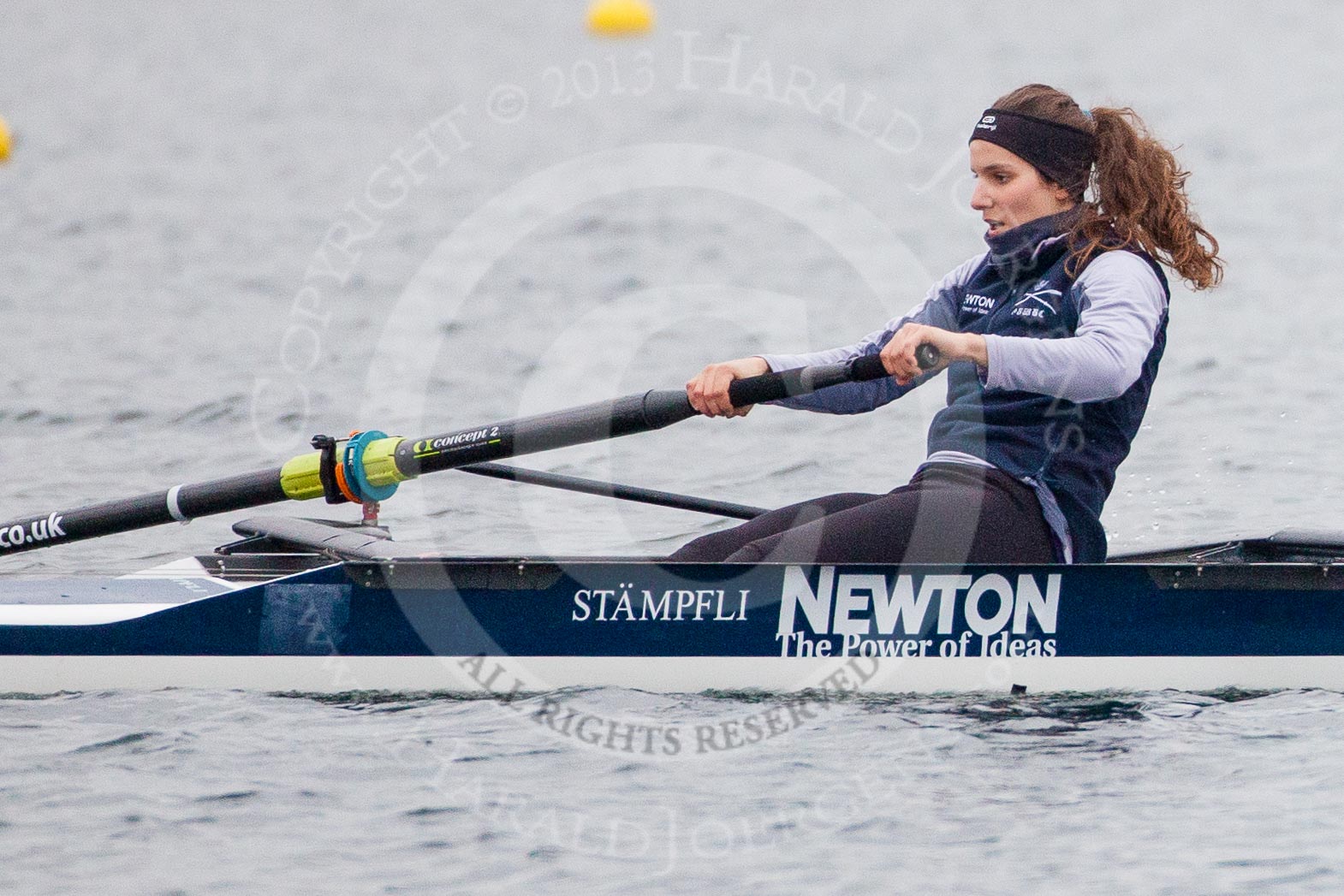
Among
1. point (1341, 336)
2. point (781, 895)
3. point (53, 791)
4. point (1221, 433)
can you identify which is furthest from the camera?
point (1341, 336)

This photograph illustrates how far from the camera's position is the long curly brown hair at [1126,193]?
16.1 ft

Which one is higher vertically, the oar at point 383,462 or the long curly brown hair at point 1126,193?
the long curly brown hair at point 1126,193

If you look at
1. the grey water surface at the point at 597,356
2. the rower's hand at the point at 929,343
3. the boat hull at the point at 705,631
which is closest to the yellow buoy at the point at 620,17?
the grey water surface at the point at 597,356

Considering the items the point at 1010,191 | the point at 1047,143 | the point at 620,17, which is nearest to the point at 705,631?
the point at 1010,191

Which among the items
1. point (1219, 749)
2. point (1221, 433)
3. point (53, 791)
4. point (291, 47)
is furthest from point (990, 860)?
point (291, 47)

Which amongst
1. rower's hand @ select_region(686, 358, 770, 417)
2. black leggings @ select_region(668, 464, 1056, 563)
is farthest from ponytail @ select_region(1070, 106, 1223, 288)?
rower's hand @ select_region(686, 358, 770, 417)

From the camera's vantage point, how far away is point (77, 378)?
10.3 meters

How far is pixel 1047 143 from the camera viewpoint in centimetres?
492

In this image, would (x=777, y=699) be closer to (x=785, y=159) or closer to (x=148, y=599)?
(x=148, y=599)

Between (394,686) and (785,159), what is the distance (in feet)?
44.2

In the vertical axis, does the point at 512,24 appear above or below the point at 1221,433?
above

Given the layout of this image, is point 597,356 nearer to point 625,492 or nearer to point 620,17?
point 625,492

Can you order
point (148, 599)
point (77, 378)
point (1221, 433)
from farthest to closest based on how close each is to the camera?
point (77, 378), point (1221, 433), point (148, 599)

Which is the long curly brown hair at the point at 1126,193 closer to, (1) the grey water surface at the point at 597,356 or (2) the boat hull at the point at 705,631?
(2) the boat hull at the point at 705,631
